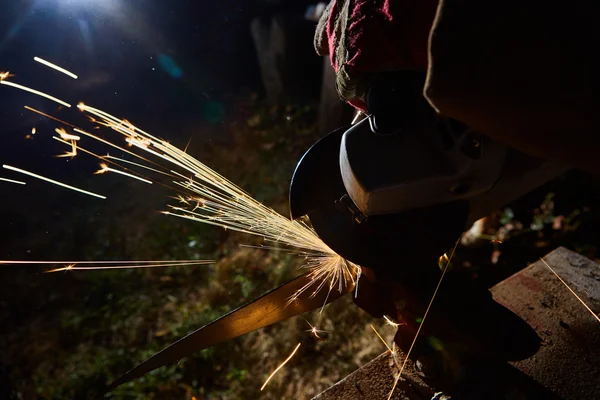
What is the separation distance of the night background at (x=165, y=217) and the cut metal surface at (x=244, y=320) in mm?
1385

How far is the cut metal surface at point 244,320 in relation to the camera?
1715 mm

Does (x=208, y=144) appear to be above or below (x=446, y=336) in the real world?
below

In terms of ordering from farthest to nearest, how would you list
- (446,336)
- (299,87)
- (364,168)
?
(299,87) < (446,336) < (364,168)

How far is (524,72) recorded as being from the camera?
2.89 ft

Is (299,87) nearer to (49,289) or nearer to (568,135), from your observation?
(49,289)

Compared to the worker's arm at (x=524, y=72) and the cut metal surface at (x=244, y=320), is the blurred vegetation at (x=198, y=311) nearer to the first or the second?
the cut metal surface at (x=244, y=320)

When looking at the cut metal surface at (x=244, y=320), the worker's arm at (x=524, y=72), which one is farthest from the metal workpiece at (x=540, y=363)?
the worker's arm at (x=524, y=72)

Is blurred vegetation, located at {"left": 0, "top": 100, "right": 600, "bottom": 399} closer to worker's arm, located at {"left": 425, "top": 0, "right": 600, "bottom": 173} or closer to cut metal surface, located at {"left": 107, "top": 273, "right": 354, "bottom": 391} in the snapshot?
cut metal surface, located at {"left": 107, "top": 273, "right": 354, "bottom": 391}

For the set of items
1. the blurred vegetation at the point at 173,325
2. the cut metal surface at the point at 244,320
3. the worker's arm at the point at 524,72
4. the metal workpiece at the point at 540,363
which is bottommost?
the blurred vegetation at the point at 173,325

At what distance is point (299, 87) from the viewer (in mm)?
6934

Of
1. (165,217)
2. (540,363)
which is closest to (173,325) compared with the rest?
(165,217)

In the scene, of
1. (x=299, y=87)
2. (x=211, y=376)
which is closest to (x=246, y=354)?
(x=211, y=376)

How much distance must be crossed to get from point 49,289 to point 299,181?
3.84 meters

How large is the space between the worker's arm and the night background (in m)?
2.52
